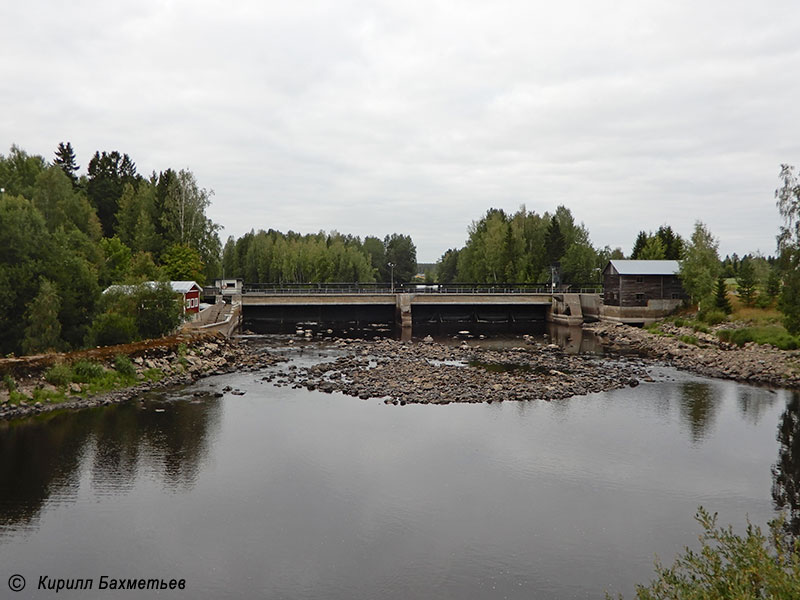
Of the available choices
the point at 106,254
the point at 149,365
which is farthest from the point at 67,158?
the point at 149,365

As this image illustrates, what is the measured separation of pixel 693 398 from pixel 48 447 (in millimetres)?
36974

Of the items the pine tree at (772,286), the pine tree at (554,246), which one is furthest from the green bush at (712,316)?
the pine tree at (554,246)

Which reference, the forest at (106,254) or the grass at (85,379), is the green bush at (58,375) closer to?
the grass at (85,379)

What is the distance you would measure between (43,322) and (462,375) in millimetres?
30308

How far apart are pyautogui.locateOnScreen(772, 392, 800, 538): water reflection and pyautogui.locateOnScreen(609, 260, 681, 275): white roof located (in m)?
44.3

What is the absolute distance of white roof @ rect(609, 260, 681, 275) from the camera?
251 feet

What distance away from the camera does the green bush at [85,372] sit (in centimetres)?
3588

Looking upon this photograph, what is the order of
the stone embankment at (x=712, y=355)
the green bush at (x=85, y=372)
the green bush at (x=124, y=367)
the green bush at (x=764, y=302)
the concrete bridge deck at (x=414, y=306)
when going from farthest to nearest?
the concrete bridge deck at (x=414, y=306)
the green bush at (x=764, y=302)
the stone embankment at (x=712, y=355)
the green bush at (x=124, y=367)
the green bush at (x=85, y=372)

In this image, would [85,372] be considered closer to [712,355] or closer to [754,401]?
[754,401]

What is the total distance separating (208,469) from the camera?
970 inches

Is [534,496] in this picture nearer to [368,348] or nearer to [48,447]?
[48,447]

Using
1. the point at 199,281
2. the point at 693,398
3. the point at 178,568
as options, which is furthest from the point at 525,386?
the point at 199,281

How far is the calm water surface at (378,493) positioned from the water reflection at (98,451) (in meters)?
0.12

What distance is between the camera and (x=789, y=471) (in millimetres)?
24625
